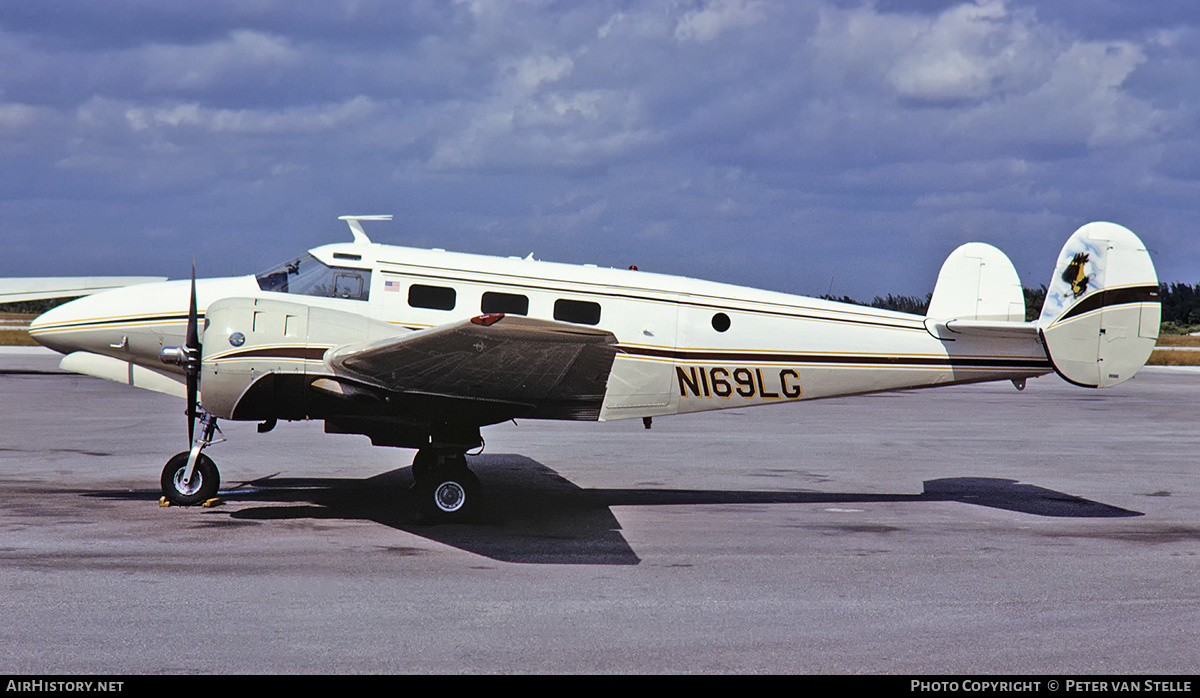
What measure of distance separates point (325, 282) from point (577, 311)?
2907mm

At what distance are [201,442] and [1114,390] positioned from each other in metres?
29.9

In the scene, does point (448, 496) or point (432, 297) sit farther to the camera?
point (432, 297)

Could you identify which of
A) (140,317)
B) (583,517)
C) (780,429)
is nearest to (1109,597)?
(583,517)

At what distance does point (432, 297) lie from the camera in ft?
35.8

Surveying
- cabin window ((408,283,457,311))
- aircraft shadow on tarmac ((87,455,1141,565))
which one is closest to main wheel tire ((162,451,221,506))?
aircraft shadow on tarmac ((87,455,1141,565))

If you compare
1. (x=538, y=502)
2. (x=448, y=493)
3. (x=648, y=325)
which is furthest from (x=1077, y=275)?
(x=448, y=493)

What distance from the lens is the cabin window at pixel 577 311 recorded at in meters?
11.1

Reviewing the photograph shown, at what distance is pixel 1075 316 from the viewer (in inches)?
457

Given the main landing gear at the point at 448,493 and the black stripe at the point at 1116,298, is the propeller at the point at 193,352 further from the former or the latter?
the black stripe at the point at 1116,298

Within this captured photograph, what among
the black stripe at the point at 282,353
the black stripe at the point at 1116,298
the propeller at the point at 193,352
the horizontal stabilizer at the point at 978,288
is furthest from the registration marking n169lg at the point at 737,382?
the propeller at the point at 193,352

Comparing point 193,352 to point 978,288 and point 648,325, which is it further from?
point 978,288

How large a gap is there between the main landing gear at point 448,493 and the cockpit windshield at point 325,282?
2.16 m
